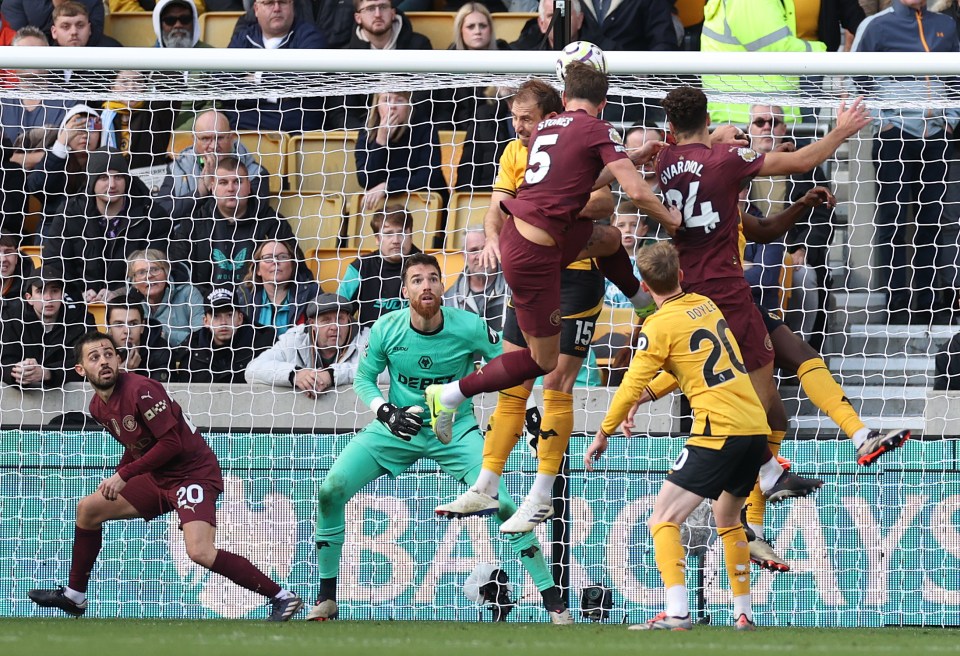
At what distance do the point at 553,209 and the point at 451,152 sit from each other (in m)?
3.48

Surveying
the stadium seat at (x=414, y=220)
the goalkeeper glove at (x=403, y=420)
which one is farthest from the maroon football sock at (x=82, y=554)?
the stadium seat at (x=414, y=220)

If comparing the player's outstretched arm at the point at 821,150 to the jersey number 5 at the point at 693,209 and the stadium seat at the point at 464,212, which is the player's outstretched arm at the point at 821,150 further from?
the stadium seat at the point at 464,212

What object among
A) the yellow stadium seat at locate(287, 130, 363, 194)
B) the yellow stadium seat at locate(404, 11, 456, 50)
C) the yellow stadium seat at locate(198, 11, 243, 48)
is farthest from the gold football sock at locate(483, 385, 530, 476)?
the yellow stadium seat at locate(198, 11, 243, 48)

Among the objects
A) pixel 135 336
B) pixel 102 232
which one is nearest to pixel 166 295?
pixel 135 336

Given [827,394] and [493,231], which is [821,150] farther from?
[493,231]

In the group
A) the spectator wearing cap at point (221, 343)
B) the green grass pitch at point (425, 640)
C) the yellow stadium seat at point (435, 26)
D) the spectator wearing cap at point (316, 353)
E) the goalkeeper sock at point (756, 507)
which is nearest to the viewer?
the green grass pitch at point (425, 640)

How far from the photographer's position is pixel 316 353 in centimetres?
963

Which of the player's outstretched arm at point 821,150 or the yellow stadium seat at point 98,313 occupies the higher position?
the player's outstretched arm at point 821,150

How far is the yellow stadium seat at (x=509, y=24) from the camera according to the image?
11.4 metres

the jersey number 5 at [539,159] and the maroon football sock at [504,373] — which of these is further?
Result: the maroon football sock at [504,373]

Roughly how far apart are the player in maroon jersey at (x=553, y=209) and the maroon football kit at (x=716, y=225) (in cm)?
26

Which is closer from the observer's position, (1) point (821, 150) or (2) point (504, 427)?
(1) point (821, 150)

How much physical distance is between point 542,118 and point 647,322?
3.99 ft

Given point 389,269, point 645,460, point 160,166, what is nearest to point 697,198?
point 645,460
